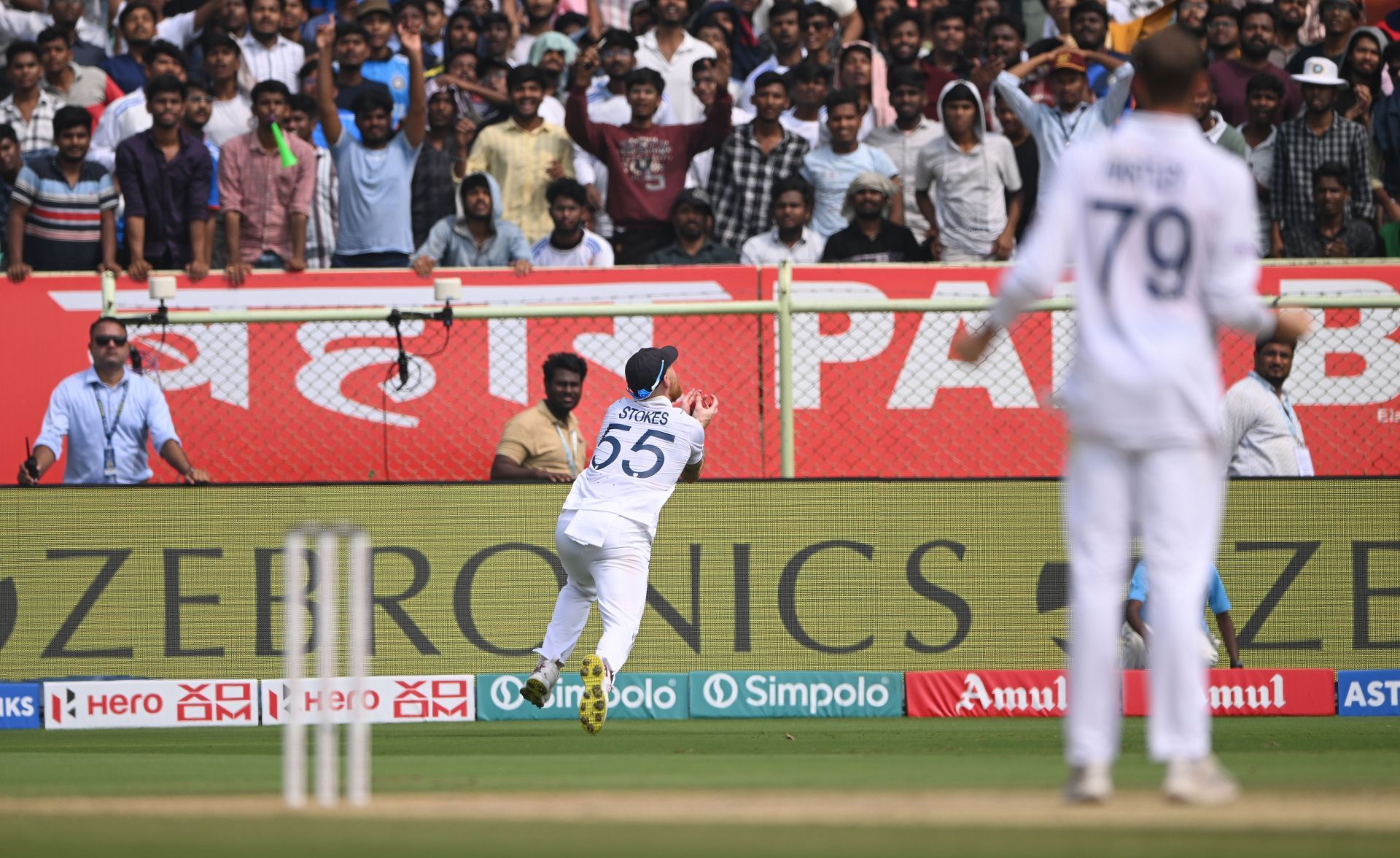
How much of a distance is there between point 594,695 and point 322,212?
268 inches

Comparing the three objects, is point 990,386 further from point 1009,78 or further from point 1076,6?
point 1076,6

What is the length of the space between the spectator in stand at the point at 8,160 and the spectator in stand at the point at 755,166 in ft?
20.0

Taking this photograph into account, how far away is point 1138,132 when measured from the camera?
5.89 meters

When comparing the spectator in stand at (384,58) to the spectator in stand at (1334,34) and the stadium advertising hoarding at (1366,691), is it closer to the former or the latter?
the spectator in stand at (1334,34)

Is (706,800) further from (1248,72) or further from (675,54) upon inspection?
(1248,72)

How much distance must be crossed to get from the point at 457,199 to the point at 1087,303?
434 inches

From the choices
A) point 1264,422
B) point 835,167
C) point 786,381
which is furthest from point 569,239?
point 1264,422

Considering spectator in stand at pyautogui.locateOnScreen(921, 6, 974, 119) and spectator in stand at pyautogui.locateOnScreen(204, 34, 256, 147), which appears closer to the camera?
spectator in stand at pyautogui.locateOnScreen(204, 34, 256, 147)

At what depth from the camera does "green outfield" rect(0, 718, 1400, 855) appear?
527cm

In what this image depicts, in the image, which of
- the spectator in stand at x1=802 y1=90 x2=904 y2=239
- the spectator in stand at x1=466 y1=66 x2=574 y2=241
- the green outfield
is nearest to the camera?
the green outfield

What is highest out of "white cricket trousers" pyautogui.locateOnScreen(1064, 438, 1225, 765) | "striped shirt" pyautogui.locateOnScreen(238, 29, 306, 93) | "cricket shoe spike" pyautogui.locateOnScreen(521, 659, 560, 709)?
"striped shirt" pyautogui.locateOnScreen(238, 29, 306, 93)

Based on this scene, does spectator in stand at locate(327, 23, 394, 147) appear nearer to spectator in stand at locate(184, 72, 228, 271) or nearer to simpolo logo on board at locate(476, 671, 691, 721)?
spectator in stand at locate(184, 72, 228, 271)

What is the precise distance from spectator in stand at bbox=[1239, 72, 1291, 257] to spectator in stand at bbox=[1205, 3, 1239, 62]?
3.69ft

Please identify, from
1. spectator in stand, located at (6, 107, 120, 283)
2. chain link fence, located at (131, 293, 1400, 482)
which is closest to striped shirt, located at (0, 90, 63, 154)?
spectator in stand, located at (6, 107, 120, 283)
